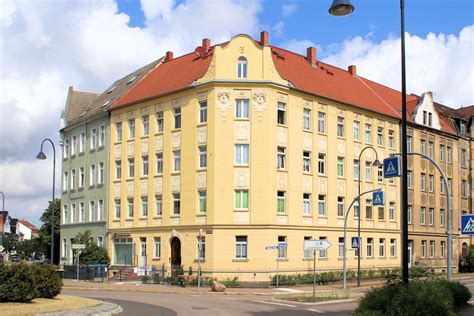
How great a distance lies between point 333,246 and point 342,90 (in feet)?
40.7

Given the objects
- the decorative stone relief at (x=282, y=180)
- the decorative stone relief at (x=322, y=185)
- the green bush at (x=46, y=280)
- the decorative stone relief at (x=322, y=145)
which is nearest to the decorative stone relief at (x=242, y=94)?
the decorative stone relief at (x=282, y=180)

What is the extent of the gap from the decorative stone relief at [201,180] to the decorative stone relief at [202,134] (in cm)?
208

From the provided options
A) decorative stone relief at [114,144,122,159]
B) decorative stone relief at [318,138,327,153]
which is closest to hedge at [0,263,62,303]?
decorative stone relief at [318,138,327,153]

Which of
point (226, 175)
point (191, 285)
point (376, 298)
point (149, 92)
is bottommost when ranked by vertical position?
point (191, 285)

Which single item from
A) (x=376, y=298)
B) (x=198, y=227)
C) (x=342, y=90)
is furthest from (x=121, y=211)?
(x=376, y=298)

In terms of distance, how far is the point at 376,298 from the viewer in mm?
17219

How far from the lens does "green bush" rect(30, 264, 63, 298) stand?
22.6 m

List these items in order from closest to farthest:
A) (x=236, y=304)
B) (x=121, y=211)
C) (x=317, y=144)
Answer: (x=236, y=304)
(x=317, y=144)
(x=121, y=211)

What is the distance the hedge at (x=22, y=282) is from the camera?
21.5m

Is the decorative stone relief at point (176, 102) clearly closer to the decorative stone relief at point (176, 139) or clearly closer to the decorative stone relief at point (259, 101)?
the decorative stone relief at point (176, 139)

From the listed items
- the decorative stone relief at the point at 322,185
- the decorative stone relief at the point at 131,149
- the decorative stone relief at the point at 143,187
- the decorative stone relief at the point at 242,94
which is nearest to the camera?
the decorative stone relief at the point at 242,94

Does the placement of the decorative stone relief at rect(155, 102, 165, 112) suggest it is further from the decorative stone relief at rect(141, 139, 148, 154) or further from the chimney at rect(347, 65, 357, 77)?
the chimney at rect(347, 65, 357, 77)

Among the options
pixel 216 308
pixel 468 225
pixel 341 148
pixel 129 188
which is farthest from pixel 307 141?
pixel 468 225

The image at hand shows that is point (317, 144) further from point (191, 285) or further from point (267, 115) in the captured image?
point (191, 285)
